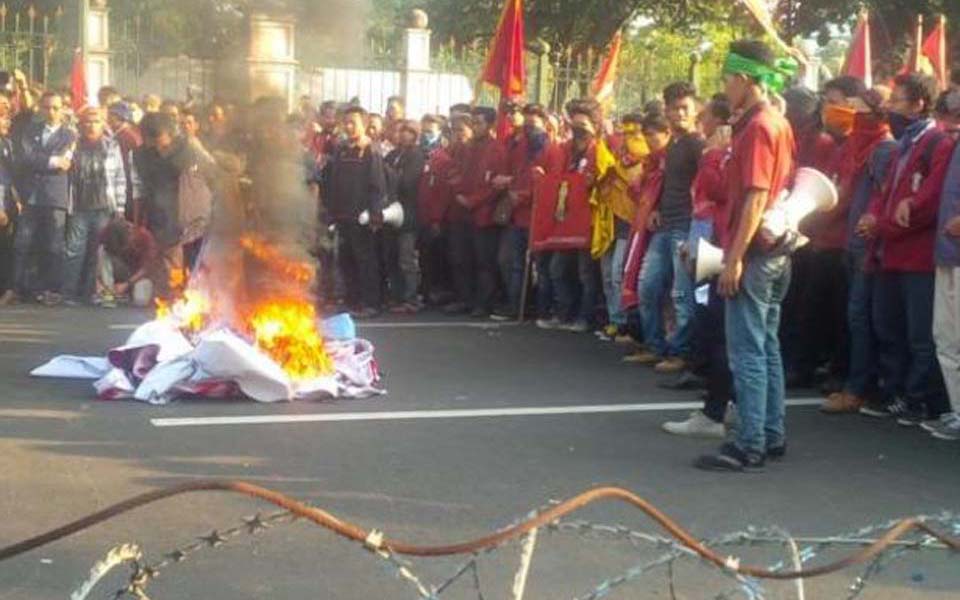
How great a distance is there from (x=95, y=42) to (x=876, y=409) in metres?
12.7

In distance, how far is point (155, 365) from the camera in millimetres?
9469

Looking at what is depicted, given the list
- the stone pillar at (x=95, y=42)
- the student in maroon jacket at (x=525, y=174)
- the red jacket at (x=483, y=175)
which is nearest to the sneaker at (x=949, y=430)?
the student in maroon jacket at (x=525, y=174)

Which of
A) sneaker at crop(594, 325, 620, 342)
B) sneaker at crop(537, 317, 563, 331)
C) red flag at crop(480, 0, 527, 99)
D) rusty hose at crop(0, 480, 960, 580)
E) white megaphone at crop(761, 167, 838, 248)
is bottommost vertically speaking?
sneaker at crop(537, 317, 563, 331)

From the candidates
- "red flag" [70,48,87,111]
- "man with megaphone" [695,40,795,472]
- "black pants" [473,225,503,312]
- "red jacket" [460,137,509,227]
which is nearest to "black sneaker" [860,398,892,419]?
"man with megaphone" [695,40,795,472]

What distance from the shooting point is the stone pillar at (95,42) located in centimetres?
1867

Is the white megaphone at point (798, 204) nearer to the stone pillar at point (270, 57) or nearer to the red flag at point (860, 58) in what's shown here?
the stone pillar at point (270, 57)

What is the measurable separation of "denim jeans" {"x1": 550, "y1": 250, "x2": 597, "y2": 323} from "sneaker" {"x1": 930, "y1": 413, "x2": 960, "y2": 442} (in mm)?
4559

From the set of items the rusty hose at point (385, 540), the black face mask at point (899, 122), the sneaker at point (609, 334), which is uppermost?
the black face mask at point (899, 122)

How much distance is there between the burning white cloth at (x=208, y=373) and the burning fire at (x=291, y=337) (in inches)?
3.6

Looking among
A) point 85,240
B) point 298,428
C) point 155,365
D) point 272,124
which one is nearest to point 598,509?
point 298,428

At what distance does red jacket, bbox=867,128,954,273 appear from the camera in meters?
8.56

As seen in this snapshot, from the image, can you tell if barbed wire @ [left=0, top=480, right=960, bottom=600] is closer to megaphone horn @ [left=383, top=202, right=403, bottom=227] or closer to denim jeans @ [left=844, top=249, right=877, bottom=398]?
denim jeans @ [left=844, top=249, right=877, bottom=398]

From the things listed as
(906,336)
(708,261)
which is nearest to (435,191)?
(906,336)

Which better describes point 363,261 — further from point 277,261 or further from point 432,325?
point 277,261
